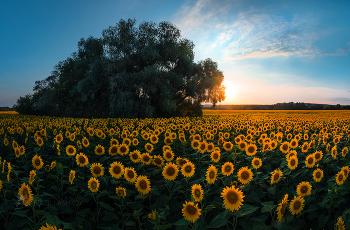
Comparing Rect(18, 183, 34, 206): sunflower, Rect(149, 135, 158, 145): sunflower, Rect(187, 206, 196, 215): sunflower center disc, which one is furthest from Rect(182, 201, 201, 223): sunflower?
Rect(149, 135, 158, 145): sunflower

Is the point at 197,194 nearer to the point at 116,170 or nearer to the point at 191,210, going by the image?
the point at 191,210

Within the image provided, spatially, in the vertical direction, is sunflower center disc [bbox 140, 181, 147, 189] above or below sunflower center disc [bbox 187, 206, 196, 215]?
below

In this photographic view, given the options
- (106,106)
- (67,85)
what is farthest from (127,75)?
(67,85)

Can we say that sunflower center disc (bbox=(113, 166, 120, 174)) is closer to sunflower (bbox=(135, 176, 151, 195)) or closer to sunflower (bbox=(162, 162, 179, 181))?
sunflower (bbox=(135, 176, 151, 195))

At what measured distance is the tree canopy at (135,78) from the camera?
68.4ft

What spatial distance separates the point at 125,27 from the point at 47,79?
78.6 feet

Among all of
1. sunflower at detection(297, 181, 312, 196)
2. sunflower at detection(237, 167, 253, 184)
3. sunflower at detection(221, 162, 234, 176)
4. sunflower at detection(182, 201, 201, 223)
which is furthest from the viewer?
sunflower at detection(221, 162, 234, 176)

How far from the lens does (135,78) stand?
20.7m

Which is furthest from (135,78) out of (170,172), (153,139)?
(170,172)

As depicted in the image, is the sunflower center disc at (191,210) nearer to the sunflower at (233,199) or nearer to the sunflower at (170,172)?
the sunflower at (233,199)

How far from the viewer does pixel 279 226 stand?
1.80 metres

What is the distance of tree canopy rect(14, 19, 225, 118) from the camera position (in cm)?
2086

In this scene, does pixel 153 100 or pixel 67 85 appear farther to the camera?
pixel 67 85

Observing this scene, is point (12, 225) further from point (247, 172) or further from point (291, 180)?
point (291, 180)
